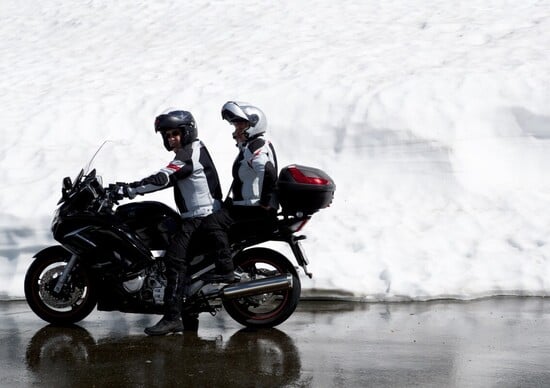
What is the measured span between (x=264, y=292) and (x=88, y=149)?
570 centimetres

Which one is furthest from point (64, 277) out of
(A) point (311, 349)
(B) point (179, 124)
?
(A) point (311, 349)

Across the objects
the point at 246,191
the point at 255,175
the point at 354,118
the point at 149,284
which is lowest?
the point at 354,118

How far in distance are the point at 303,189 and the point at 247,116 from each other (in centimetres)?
78

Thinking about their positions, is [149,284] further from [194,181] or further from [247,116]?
[247,116]

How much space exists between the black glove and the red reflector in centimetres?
131

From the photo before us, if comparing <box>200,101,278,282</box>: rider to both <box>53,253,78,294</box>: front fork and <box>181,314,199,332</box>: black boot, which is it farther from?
<box>53,253,78,294</box>: front fork

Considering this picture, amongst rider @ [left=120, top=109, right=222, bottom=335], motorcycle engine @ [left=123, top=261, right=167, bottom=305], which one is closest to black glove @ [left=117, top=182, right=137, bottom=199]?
rider @ [left=120, top=109, right=222, bottom=335]

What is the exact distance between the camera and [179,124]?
7.50 m

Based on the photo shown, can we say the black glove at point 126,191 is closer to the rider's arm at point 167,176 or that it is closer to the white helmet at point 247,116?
the rider's arm at point 167,176

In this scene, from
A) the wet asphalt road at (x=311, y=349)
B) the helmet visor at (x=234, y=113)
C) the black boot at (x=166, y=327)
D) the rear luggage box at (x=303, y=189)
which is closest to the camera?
the wet asphalt road at (x=311, y=349)

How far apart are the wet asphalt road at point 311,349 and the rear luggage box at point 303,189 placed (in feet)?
3.39

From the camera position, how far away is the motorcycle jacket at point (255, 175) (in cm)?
750

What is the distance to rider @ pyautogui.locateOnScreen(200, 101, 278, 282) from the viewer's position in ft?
24.5

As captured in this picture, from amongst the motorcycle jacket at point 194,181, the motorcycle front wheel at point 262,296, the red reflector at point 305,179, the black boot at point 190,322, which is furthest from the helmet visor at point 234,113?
the black boot at point 190,322
